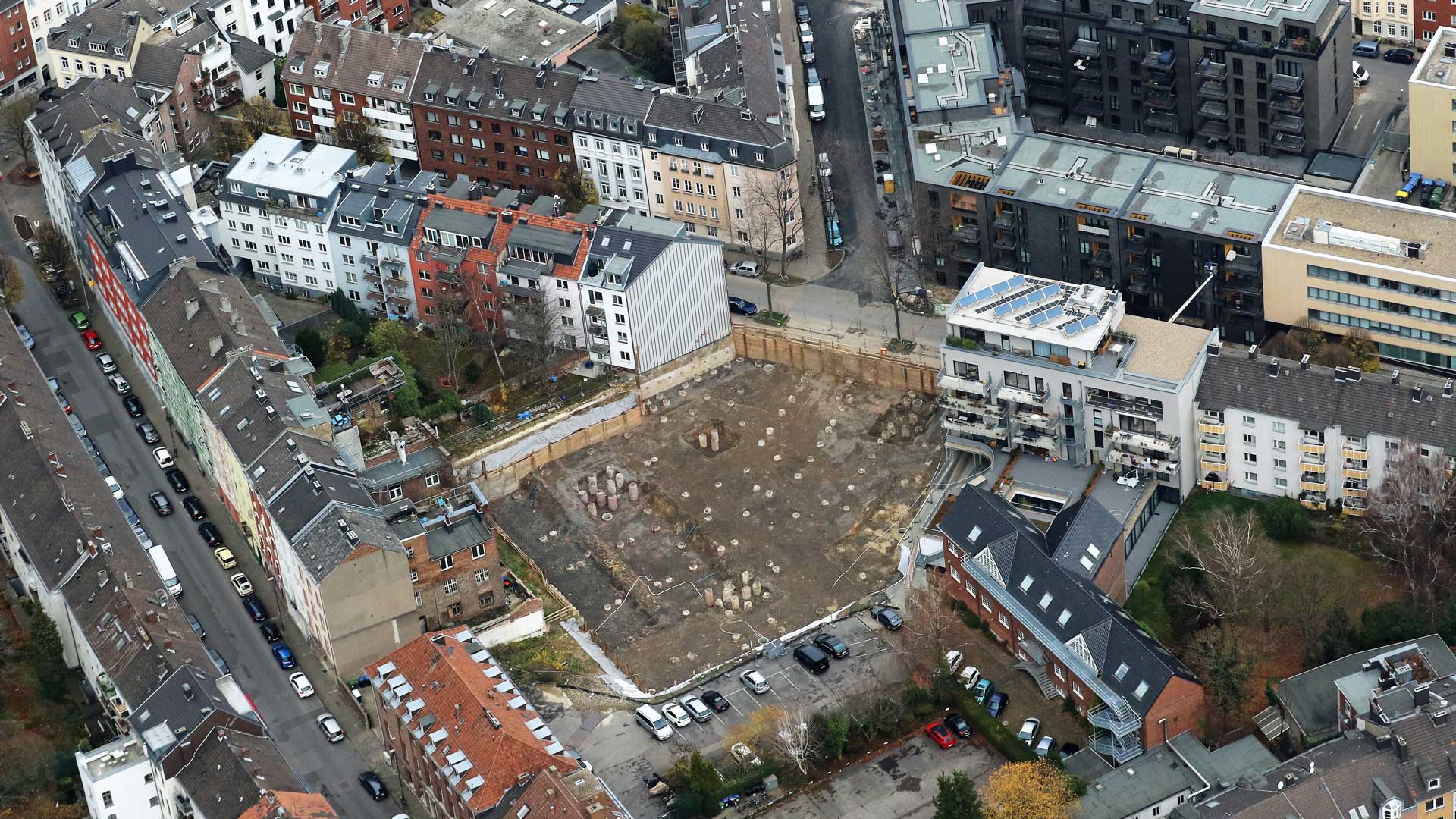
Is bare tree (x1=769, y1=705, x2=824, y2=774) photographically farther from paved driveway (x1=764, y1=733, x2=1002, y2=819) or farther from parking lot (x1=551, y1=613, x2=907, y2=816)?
parking lot (x1=551, y1=613, x2=907, y2=816)

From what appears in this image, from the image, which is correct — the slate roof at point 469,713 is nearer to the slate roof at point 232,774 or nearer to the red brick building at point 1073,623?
the slate roof at point 232,774

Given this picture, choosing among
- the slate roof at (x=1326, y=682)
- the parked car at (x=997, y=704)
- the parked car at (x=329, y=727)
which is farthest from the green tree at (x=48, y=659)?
the slate roof at (x=1326, y=682)

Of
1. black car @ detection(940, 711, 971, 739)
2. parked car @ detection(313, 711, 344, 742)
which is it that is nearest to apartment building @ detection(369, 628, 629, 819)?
parked car @ detection(313, 711, 344, 742)

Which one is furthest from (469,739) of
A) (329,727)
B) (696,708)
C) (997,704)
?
(997,704)

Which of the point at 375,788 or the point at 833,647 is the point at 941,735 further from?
the point at 375,788

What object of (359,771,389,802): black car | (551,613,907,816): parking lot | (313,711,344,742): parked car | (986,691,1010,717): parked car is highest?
(313,711,344,742): parked car

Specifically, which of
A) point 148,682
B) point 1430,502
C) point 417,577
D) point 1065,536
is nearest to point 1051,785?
point 1065,536
